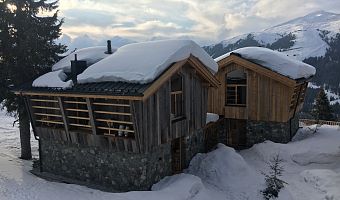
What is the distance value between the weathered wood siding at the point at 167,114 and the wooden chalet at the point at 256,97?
16.0 ft

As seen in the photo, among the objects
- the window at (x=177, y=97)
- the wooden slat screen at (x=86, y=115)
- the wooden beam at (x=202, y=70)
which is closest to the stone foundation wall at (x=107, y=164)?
the wooden slat screen at (x=86, y=115)

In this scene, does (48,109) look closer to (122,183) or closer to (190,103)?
(122,183)

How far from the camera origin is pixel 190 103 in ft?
50.6

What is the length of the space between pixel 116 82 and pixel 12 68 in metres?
7.78

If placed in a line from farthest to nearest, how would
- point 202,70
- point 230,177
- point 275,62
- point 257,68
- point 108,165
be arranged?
point 275,62
point 257,68
point 202,70
point 230,177
point 108,165

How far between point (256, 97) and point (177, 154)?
733cm

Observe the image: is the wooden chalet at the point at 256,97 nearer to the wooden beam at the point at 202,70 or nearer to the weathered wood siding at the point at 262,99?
the weathered wood siding at the point at 262,99

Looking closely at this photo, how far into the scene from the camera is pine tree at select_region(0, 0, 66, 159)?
17.4 metres

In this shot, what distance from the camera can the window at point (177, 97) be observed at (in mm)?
14539

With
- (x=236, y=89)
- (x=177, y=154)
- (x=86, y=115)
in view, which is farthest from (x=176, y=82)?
(x=236, y=89)

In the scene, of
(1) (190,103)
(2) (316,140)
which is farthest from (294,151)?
(1) (190,103)

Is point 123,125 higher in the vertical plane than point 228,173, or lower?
higher

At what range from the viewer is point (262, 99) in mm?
20141

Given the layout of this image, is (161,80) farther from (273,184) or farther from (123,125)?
(273,184)
